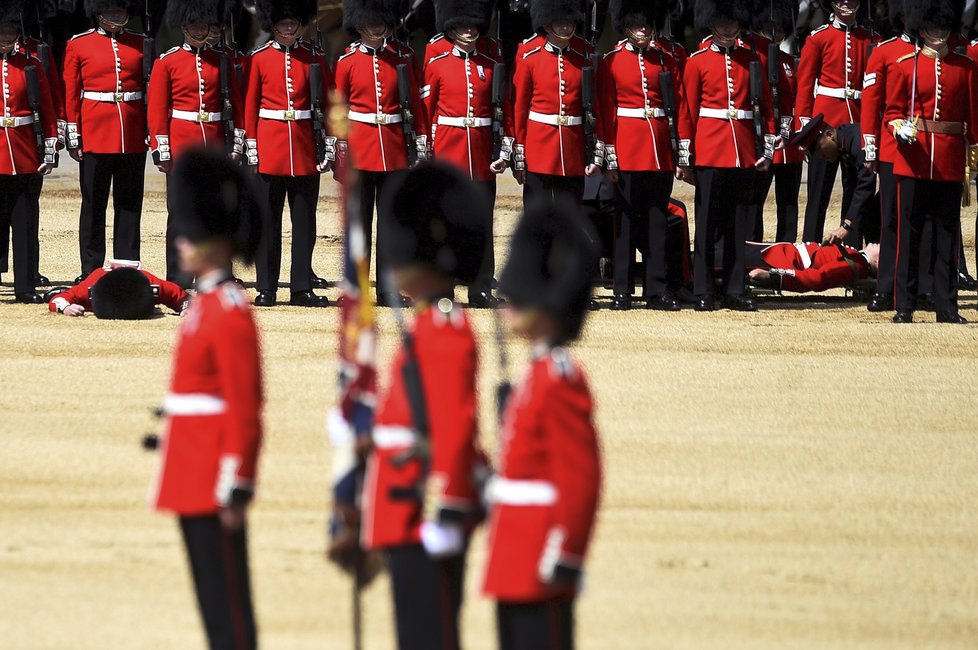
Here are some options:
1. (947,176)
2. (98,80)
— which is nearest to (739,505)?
(947,176)

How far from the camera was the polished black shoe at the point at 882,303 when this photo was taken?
9.65m

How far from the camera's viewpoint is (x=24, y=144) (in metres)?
9.50

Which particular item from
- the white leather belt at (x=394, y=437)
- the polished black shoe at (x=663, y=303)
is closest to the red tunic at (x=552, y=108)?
the polished black shoe at (x=663, y=303)

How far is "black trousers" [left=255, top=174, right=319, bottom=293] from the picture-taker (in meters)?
9.58

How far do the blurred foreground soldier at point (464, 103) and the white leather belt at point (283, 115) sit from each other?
62cm

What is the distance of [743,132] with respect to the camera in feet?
31.2

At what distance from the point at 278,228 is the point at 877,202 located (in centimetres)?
303

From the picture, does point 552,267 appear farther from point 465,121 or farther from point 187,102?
point 187,102

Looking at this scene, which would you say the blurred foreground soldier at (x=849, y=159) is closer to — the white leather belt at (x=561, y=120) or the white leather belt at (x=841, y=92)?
the white leather belt at (x=841, y=92)

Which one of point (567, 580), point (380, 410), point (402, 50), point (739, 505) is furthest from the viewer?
point (402, 50)

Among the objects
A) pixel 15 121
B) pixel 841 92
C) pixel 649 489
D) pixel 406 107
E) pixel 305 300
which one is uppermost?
pixel 841 92

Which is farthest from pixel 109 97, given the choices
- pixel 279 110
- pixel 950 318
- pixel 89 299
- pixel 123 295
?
pixel 950 318

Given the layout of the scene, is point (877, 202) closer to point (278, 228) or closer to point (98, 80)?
point (278, 228)

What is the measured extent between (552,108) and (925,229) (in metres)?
1.88
